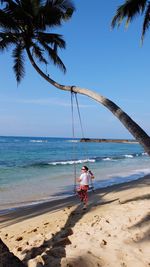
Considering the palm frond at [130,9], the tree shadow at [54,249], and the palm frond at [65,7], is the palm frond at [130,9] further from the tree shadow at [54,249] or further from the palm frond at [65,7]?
the tree shadow at [54,249]

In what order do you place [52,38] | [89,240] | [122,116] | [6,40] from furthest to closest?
[52,38] → [6,40] → [89,240] → [122,116]

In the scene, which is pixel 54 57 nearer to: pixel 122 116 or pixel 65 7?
pixel 65 7

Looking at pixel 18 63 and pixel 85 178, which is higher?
pixel 18 63

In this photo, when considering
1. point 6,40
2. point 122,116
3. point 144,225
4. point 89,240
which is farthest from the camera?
point 6,40

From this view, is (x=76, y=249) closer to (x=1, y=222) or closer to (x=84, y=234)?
(x=84, y=234)

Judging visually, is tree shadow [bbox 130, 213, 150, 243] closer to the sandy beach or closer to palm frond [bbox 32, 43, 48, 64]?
the sandy beach

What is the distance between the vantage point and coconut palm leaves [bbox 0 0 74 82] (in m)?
11.9

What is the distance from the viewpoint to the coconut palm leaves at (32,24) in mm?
11898

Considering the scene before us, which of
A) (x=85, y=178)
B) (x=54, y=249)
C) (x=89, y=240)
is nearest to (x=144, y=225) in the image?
(x=89, y=240)

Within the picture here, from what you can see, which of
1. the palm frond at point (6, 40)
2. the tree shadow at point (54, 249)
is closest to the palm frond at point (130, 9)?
the palm frond at point (6, 40)

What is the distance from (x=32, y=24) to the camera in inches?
480

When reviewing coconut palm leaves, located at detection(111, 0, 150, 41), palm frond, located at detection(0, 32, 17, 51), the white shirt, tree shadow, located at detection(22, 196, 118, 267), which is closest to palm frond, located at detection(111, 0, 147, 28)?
coconut palm leaves, located at detection(111, 0, 150, 41)

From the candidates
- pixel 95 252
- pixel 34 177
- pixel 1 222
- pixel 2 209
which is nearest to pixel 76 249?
pixel 95 252

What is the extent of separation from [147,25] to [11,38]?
5107 millimetres
